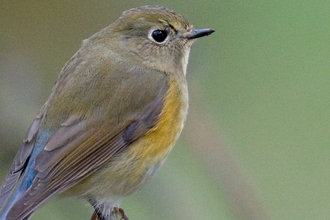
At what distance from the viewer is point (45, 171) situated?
476 centimetres

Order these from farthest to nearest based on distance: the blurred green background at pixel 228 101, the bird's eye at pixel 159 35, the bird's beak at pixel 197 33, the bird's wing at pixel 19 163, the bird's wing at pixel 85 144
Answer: the bird's eye at pixel 159 35, the bird's beak at pixel 197 33, the blurred green background at pixel 228 101, the bird's wing at pixel 19 163, the bird's wing at pixel 85 144

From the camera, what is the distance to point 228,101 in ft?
24.0

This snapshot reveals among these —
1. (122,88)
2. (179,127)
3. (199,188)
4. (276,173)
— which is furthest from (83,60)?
(276,173)

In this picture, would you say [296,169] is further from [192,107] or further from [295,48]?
[192,107]

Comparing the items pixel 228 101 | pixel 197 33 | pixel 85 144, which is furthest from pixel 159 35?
pixel 228 101

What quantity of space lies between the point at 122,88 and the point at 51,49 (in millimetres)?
1415

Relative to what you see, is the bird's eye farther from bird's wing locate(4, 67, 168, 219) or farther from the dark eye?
bird's wing locate(4, 67, 168, 219)

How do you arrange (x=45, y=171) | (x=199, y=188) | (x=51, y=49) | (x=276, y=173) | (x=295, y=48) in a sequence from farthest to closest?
1. (x=295, y=48)
2. (x=276, y=173)
3. (x=51, y=49)
4. (x=199, y=188)
5. (x=45, y=171)

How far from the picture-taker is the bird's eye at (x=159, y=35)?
5.52 metres

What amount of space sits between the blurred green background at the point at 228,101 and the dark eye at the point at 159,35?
22 cm

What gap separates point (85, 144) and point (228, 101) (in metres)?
2.56

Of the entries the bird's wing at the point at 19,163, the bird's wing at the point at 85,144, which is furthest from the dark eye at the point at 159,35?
the bird's wing at the point at 19,163

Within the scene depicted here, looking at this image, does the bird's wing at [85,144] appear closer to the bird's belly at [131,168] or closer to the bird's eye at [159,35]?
the bird's belly at [131,168]

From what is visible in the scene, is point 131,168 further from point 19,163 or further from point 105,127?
point 19,163
